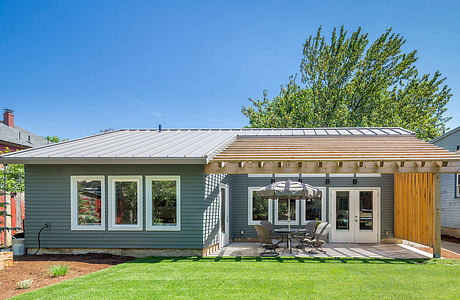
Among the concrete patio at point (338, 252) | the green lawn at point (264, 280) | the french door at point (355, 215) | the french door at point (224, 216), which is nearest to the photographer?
the green lawn at point (264, 280)

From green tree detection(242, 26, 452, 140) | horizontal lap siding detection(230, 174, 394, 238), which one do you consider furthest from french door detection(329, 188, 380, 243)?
green tree detection(242, 26, 452, 140)

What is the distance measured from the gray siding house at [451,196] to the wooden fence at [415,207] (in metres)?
3.28

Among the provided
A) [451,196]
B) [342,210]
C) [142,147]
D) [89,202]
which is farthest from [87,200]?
[451,196]

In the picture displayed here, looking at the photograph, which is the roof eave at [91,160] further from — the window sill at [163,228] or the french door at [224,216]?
the french door at [224,216]

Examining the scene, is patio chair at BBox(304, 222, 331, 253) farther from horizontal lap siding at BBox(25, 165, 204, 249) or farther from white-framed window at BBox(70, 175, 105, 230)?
white-framed window at BBox(70, 175, 105, 230)

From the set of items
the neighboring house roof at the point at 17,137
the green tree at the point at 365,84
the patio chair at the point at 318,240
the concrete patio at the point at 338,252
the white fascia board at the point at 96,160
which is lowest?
the concrete patio at the point at 338,252

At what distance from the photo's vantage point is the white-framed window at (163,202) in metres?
8.05

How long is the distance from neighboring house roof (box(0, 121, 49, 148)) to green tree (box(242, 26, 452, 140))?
64.0 feet

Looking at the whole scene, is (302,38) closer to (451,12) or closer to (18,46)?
(451,12)

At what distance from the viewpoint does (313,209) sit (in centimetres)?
1159

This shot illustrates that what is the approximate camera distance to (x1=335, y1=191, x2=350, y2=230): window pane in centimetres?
1141

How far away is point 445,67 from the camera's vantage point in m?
21.9

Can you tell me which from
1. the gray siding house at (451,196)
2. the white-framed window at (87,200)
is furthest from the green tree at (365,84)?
the white-framed window at (87,200)

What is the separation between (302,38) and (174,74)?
9671 mm
